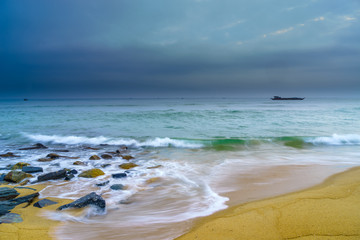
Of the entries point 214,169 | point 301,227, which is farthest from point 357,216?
point 214,169

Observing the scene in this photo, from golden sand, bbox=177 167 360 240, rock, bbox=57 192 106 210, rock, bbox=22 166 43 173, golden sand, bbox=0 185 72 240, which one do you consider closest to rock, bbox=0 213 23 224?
golden sand, bbox=0 185 72 240

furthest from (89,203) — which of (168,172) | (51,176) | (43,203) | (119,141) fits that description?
(119,141)

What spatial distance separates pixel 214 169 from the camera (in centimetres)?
602

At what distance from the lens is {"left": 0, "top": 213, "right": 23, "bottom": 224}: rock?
295 centimetres

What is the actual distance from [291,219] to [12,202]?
463 cm

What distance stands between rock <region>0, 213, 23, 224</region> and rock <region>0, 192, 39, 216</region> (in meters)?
0.13

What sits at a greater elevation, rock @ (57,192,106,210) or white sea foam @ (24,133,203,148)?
rock @ (57,192,106,210)

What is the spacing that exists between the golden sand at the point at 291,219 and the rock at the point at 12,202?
9.75 ft

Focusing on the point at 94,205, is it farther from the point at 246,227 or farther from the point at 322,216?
the point at 322,216

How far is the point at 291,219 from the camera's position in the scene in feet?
9.01

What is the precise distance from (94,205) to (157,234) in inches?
55.2

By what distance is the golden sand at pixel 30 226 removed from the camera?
8.52 feet

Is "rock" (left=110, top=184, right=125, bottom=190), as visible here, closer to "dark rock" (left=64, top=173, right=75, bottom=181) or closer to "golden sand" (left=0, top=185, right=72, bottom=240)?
"golden sand" (left=0, top=185, right=72, bottom=240)

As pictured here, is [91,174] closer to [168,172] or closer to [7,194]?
[7,194]
